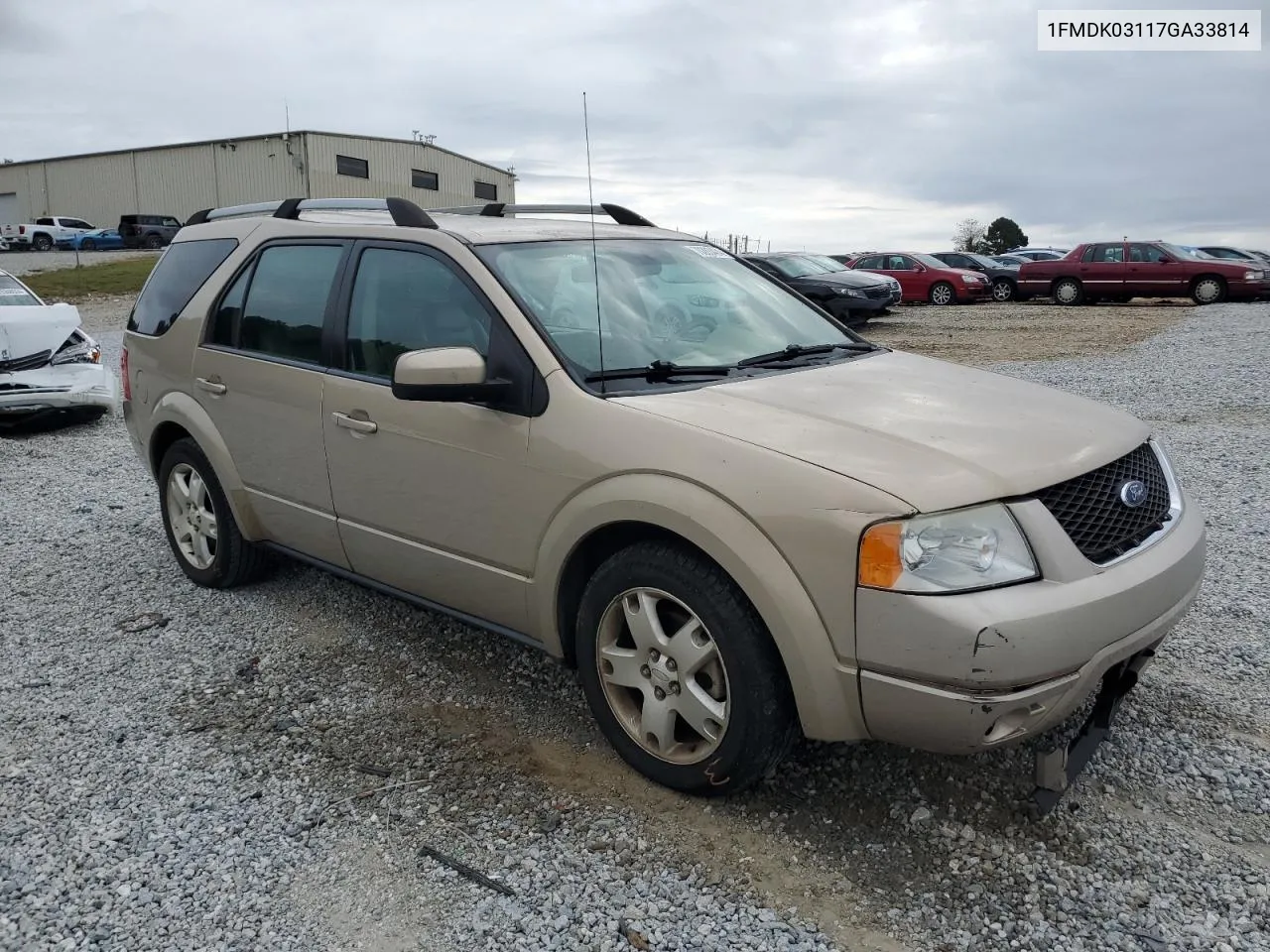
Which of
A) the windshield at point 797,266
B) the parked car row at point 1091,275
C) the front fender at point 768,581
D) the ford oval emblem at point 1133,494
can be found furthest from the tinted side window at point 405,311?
the parked car row at point 1091,275

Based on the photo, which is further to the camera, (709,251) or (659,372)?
(709,251)

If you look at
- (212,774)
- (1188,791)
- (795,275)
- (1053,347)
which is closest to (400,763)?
(212,774)

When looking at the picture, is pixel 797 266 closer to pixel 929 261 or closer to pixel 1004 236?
pixel 929 261

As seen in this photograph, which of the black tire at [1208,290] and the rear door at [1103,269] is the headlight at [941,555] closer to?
the rear door at [1103,269]

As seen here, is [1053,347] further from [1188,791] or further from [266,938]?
[266,938]

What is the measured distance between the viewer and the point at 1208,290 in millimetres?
21844

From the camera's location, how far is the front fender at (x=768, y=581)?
8.35ft

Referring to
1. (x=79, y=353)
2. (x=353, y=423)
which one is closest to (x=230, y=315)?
(x=353, y=423)

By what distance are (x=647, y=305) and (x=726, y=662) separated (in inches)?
56.7

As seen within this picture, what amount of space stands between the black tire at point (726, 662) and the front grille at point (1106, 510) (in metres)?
0.84

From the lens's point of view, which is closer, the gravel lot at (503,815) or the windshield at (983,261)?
the gravel lot at (503,815)

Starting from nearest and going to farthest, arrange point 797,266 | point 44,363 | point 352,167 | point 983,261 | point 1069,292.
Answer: point 44,363
point 797,266
point 1069,292
point 983,261
point 352,167

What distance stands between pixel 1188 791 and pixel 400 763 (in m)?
2.44

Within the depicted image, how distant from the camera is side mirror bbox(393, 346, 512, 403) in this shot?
303 centimetres
